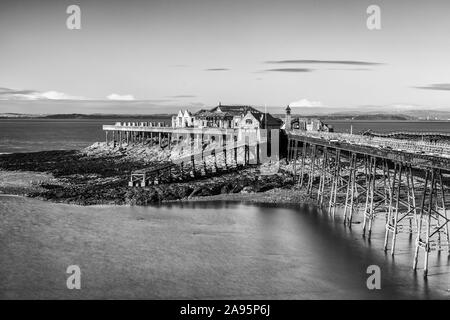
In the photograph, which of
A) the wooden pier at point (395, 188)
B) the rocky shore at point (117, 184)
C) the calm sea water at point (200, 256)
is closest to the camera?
the calm sea water at point (200, 256)

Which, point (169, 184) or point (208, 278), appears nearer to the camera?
point (208, 278)

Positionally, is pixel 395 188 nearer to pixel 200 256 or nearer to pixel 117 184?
pixel 200 256

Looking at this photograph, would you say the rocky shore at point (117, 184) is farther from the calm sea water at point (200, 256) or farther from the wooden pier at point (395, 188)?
the calm sea water at point (200, 256)

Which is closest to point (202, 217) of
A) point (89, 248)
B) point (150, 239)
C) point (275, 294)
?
point (150, 239)

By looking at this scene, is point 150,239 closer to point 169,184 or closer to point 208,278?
point 208,278

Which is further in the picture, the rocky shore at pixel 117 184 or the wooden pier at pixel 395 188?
the rocky shore at pixel 117 184

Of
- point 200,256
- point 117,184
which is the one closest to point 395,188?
point 200,256

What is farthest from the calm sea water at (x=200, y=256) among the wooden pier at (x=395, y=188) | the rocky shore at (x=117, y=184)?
the rocky shore at (x=117, y=184)
